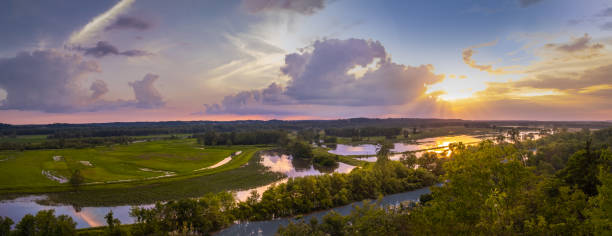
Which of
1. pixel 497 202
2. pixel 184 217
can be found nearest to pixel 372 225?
pixel 497 202

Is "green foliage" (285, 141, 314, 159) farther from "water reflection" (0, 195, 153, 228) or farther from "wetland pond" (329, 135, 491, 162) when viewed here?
"water reflection" (0, 195, 153, 228)

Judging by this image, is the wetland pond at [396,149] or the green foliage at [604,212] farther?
the wetland pond at [396,149]

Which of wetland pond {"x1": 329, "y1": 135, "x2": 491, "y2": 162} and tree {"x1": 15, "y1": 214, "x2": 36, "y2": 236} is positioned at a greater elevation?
tree {"x1": 15, "y1": 214, "x2": 36, "y2": 236}

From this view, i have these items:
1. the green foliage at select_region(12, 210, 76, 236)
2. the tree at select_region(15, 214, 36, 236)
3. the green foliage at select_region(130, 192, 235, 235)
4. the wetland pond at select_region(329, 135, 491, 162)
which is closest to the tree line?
the green foliage at select_region(130, 192, 235, 235)

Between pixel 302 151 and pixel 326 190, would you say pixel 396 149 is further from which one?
pixel 326 190

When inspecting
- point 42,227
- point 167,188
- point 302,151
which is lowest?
point 167,188

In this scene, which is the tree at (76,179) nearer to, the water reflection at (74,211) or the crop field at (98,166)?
the crop field at (98,166)

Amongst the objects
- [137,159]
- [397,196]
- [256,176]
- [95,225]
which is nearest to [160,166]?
[137,159]

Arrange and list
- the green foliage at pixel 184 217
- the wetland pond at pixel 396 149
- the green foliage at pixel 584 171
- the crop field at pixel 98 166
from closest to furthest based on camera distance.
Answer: the green foliage at pixel 584 171
the green foliage at pixel 184 217
the crop field at pixel 98 166
the wetland pond at pixel 396 149

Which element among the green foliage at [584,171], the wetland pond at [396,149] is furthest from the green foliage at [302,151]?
the green foliage at [584,171]
